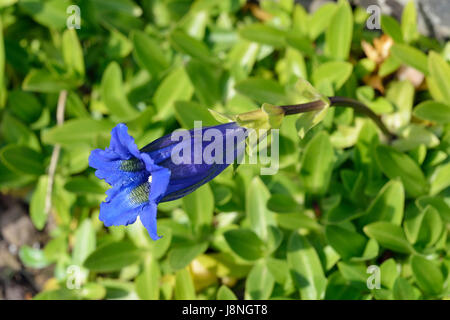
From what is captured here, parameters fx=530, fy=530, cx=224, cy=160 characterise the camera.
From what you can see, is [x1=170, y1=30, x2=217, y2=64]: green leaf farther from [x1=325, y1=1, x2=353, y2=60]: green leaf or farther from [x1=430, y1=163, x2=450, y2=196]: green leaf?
[x1=430, y1=163, x2=450, y2=196]: green leaf

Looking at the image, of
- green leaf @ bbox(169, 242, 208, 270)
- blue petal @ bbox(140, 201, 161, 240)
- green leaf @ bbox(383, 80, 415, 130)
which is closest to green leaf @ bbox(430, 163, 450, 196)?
green leaf @ bbox(383, 80, 415, 130)

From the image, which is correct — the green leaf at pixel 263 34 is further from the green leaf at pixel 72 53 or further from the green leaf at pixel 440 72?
the green leaf at pixel 72 53

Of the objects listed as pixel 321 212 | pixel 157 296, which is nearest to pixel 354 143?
pixel 321 212

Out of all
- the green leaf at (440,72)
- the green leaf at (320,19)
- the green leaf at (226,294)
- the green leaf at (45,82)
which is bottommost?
the green leaf at (226,294)

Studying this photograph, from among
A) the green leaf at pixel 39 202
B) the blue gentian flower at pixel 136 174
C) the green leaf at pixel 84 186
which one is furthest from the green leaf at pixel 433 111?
the green leaf at pixel 39 202
